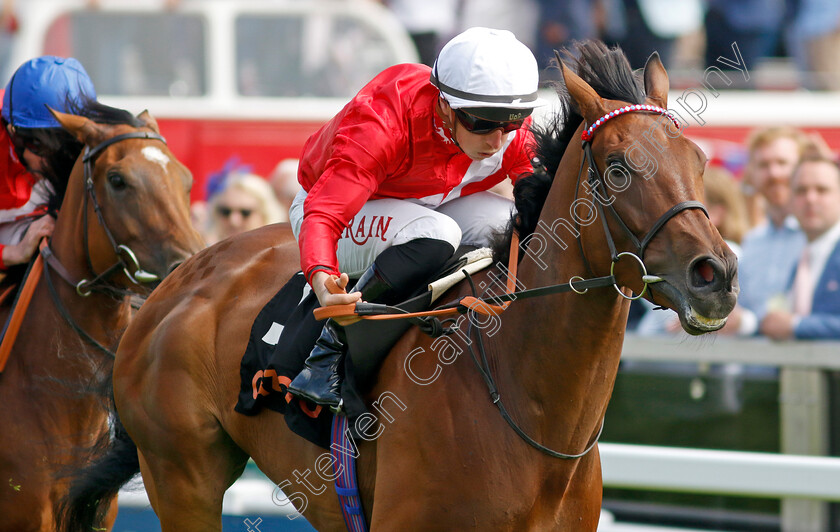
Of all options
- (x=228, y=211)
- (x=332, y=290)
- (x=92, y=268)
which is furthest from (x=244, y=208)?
(x=332, y=290)

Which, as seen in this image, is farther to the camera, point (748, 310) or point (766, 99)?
point (766, 99)

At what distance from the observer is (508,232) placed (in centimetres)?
322

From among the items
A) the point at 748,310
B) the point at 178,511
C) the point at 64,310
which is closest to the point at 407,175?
the point at 178,511

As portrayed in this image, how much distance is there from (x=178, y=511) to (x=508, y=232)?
165 cm

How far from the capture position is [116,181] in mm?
4270

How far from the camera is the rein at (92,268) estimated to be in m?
4.25

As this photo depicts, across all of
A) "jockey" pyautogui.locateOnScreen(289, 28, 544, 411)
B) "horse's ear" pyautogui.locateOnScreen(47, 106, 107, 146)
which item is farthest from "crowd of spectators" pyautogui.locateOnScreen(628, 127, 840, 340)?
"horse's ear" pyautogui.locateOnScreen(47, 106, 107, 146)

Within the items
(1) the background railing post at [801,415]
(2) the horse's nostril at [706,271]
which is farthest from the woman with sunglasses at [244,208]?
(2) the horse's nostril at [706,271]

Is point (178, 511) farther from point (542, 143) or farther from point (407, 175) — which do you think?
point (542, 143)

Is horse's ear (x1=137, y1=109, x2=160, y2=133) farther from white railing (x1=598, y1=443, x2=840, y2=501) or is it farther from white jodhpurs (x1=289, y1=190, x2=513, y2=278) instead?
white railing (x1=598, y1=443, x2=840, y2=501)

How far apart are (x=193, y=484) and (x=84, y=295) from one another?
1.02 metres

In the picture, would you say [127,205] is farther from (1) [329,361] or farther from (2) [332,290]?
(2) [332,290]

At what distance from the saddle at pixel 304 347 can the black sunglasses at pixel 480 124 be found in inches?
16.3

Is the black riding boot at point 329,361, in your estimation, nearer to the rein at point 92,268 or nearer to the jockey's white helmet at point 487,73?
the jockey's white helmet at point 487,73
